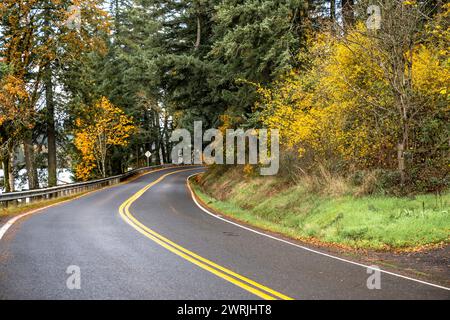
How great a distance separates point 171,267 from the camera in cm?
792

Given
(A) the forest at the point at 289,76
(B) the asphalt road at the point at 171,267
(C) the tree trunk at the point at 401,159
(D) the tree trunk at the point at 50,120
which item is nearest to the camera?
(B) the asphalt road at the point at 171,267

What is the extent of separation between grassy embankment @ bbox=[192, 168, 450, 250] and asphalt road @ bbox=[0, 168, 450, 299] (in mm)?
2034

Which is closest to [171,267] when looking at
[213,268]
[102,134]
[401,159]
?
[213,268]

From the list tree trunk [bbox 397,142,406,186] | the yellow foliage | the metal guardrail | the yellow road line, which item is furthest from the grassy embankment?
the metal guardrail

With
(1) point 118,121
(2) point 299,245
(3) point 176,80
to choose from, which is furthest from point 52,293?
(1) point 118,121

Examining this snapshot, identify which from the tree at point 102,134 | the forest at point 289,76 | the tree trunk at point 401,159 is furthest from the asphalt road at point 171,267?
the tree at point 102,134

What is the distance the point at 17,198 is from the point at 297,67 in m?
14.9

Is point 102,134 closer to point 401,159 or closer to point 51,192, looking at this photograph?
point 51,192

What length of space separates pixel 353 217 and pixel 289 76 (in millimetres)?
9577

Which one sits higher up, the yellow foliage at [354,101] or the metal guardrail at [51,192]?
the yellow foliage at [354,101]

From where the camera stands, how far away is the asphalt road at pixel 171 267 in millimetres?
6484

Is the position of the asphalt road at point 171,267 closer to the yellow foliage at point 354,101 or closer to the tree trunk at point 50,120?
the yellow foliage at point 354,101

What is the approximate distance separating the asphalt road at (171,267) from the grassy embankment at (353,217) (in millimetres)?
2034

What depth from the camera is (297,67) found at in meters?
20.3
